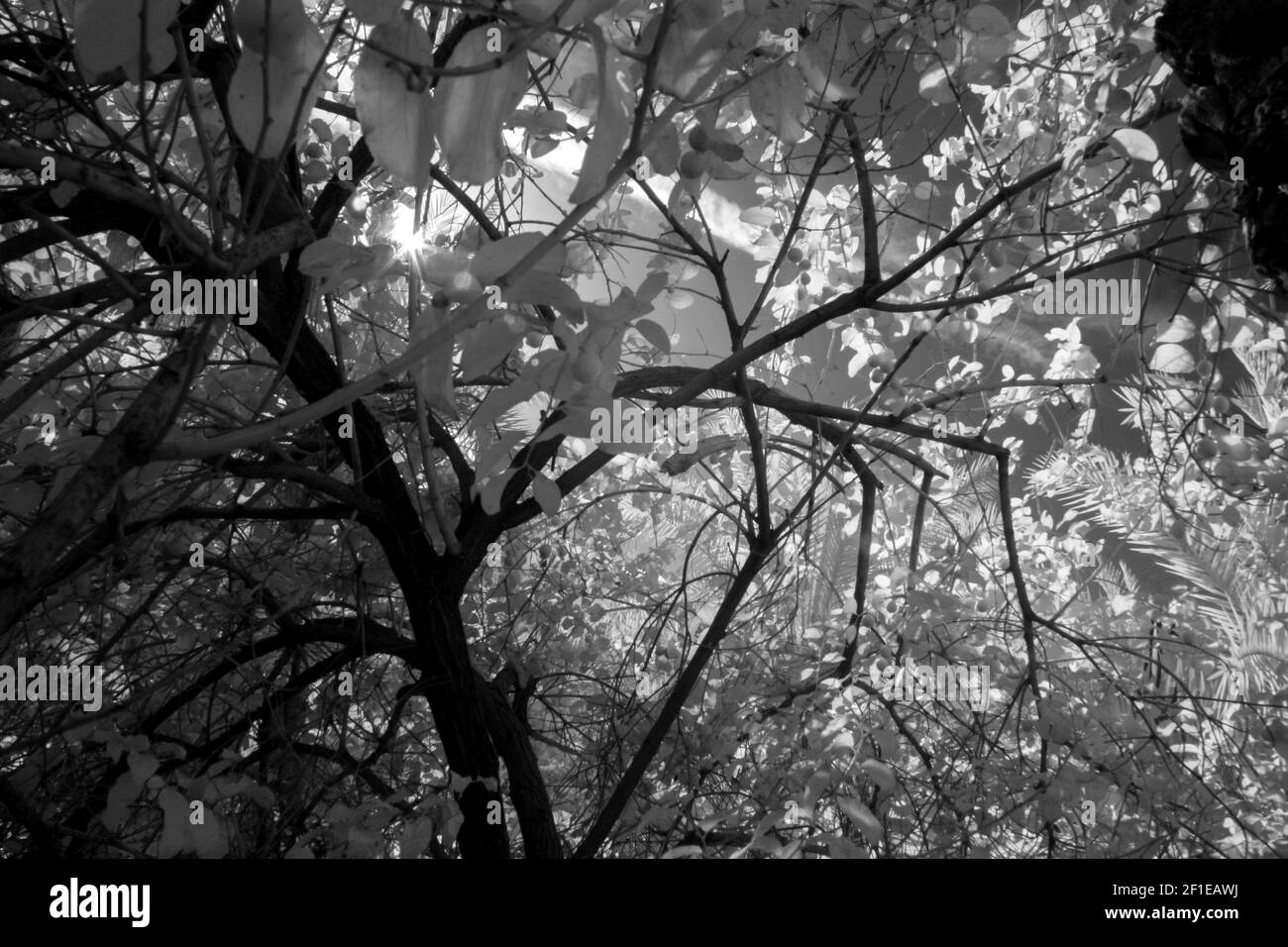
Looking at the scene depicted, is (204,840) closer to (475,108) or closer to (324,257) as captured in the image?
(324,257)

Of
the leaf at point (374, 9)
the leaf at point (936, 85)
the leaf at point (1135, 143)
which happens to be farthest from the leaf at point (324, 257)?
the leaf at point (936, 85)

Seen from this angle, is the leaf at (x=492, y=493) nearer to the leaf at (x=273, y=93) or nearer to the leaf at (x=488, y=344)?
the leaf at (x=488, y=344)

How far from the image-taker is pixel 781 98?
81 centimetres

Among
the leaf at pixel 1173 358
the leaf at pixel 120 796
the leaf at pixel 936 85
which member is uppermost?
the leaf at pixel 936 85

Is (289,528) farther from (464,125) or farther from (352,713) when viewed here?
(464,125)

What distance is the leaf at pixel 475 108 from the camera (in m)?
0.53

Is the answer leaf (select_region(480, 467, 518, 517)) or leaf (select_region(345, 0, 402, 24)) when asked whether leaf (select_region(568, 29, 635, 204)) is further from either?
leaf (select_region(480, 467, 518, 517))

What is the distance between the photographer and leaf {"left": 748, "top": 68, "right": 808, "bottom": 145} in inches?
31.5

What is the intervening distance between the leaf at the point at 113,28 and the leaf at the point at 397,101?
98 mm

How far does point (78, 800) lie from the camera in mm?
1483

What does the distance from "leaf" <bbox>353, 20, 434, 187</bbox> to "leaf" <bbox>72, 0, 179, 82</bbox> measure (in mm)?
98
